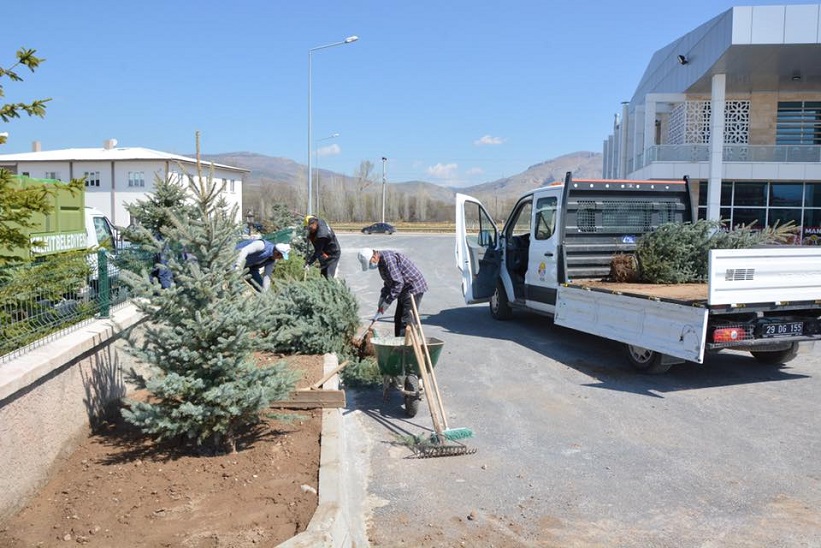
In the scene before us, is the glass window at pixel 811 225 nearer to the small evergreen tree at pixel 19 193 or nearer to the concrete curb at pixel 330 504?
the concrete curb at pixel 330 504

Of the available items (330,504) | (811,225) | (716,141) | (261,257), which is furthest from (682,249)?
(811,225)

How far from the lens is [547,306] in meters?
10.9

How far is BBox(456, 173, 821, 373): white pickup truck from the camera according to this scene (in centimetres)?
775

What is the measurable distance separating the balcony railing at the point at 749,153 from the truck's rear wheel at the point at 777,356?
19.2 m

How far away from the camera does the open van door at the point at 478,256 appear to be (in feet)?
38.9

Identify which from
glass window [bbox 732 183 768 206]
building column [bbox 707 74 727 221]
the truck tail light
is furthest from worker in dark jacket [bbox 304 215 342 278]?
glass window [bbox 732 183 768 206]

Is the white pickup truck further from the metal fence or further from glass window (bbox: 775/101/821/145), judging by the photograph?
glass window (bbox: 775/101/821/145)

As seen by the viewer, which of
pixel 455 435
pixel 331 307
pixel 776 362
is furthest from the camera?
pixel 776 362

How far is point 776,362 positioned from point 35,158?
42.2 metres

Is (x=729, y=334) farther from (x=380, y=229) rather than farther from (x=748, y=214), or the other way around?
(x=380, y=229)

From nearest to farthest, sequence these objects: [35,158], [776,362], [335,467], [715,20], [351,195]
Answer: [335,467], [776,362], [715,20], [35,158], [351,195]

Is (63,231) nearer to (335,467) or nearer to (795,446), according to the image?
(335,467)

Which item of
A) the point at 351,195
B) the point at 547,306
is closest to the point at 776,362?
the point at 547,306

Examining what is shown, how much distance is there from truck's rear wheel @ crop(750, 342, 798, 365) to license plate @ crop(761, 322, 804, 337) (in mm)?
687
